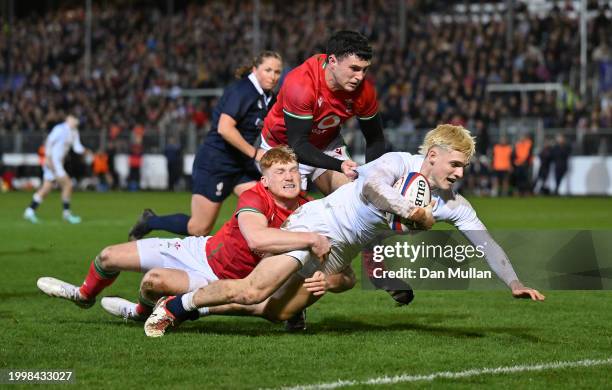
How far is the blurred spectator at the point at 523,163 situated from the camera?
29625 millimetres

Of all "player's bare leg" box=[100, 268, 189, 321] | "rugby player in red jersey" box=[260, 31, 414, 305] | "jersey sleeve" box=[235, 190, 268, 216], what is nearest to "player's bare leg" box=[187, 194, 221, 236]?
"rugby player in red jersey" box=[260, 31, 414, 305]

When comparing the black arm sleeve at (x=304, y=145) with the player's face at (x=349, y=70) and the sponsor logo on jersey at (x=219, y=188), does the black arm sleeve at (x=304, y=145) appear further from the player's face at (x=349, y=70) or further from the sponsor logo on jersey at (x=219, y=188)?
the sponsor logo on jersey at (x=219, y=188)

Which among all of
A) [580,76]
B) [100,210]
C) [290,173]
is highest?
[290,173]

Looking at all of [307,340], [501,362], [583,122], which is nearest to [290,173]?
[307,340]

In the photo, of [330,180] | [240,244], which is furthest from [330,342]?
[330,180]

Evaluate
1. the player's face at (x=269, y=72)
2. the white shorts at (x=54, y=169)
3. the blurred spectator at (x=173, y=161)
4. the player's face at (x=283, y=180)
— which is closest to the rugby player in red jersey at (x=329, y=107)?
the player's face at (x=283, y=180)

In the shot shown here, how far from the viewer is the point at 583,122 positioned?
29.5m

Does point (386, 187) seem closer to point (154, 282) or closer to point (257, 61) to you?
point (154, 282)

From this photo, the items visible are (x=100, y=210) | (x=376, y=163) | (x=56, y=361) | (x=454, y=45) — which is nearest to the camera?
(x=56, y=361)

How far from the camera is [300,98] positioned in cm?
826

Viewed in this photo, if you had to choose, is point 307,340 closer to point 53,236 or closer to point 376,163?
point 376,163

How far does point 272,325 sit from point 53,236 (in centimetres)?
903

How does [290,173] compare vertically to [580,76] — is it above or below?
above

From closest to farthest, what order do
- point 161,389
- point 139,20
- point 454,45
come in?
point 161,389, point 454,45, point 139,20
